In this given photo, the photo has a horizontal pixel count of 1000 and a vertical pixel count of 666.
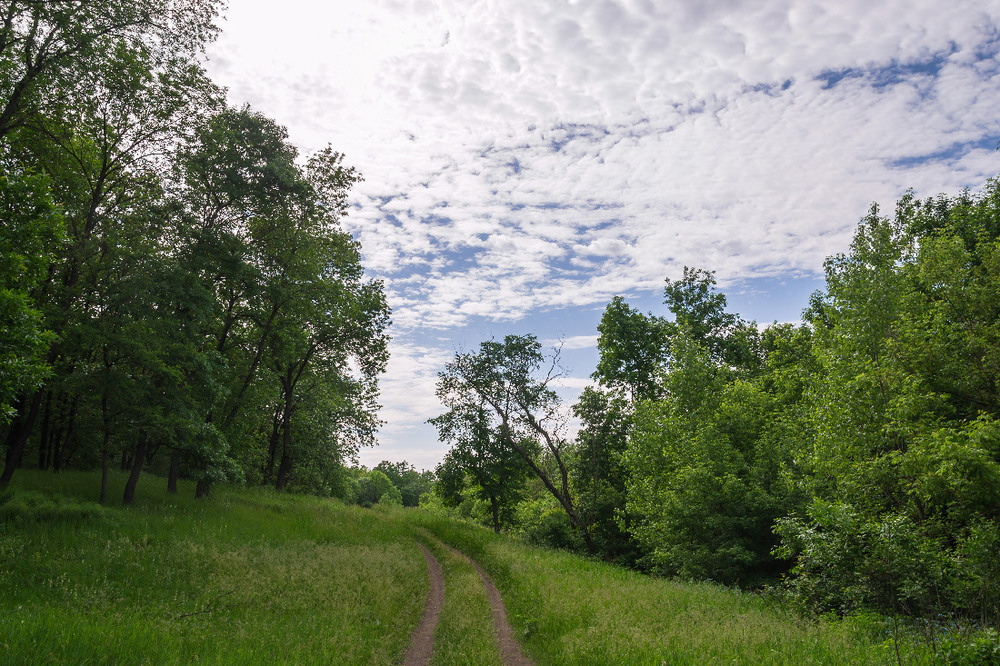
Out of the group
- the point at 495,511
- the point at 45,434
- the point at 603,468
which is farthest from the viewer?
the point at 495,511

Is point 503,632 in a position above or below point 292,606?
below

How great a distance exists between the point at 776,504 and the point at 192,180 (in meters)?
29.1

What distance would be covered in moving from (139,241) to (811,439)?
87.5ft

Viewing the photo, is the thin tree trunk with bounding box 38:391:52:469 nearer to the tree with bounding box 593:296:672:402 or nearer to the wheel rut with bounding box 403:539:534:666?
the wheel rut with bounding box 403:539:534:666

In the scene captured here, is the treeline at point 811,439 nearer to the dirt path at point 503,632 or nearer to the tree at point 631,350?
the tree at point 631,350

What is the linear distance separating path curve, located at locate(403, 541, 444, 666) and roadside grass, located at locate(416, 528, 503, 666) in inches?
6.5

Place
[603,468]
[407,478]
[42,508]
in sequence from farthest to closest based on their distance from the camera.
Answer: [407,478]
[603,468]
[42,508]

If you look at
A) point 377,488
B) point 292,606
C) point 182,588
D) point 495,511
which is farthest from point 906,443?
point 377,488

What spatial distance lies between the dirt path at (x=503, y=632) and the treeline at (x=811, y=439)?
24.7 ft

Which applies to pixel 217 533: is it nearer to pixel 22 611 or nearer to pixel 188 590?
pixel 188 590

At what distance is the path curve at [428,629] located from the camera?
414 inches

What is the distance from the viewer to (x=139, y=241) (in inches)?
682

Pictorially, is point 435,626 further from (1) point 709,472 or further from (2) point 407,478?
(2) point 407,478

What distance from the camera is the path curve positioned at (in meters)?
10.5
